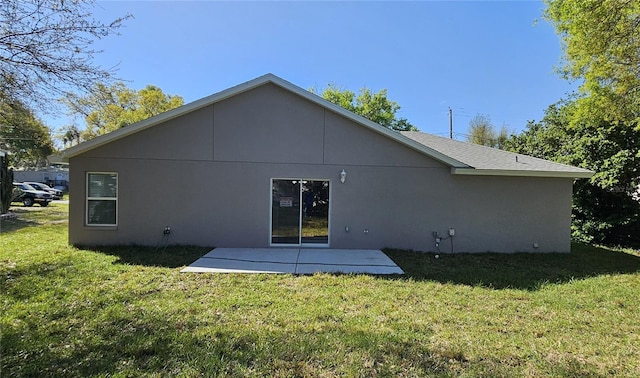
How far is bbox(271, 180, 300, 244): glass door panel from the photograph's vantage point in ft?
30.3

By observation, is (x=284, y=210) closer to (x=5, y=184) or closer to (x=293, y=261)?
(x=293, y=261)

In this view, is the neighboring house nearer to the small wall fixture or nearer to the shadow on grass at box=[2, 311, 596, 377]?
the small wall fixture

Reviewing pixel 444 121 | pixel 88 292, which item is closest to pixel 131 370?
pixel 88 292

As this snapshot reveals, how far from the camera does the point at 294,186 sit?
9.27m

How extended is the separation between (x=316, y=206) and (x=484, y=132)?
29.6m

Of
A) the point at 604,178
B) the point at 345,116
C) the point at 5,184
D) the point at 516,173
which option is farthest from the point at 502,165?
the point at 5,184

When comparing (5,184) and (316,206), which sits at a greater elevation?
(5,184)

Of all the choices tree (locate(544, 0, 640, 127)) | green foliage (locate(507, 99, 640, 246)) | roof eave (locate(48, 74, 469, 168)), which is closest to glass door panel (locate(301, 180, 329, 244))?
roof eave (locate(48, 74, 469, 168))

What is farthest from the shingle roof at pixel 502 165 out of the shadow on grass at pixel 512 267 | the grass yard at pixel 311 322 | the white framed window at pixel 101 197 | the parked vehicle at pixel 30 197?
the parked vehicle at pixel 30 197

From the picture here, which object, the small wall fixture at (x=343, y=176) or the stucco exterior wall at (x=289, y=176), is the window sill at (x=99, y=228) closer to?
the stucco exterior wall at (x=289, y=176)

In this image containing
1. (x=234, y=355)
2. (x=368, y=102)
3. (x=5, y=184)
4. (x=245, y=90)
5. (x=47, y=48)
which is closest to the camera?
(x=234, y=355)

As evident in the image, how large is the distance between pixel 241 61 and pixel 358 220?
8.79 metres

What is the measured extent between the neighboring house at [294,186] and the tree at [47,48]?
100 inches

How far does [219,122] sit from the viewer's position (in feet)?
29.6
